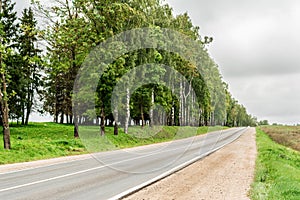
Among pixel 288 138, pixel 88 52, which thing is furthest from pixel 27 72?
pixel 288 138

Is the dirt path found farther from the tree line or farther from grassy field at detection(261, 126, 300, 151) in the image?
grassy field at detection(261, 126, 300, 151)

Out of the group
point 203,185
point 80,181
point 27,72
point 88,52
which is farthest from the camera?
point 27,72

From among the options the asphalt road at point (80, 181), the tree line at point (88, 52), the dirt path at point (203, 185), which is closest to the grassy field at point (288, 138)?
the tree line at point (88, 52)

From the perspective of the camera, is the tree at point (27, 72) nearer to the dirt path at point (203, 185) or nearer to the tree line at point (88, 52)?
the tree line at point (88, 52)

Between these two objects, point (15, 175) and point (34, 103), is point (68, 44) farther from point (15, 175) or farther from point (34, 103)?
point (34, 103)

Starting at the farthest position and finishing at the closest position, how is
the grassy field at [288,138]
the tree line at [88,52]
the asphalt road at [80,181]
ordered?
the grassy field at [288,138] → the tree line at [88,52] → the asphalt road at [80,181]

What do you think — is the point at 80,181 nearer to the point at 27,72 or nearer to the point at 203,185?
the point at 203,185

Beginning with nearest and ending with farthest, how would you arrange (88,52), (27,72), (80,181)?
(80,181), (88,52), (27,72)

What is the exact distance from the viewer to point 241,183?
38.3ft

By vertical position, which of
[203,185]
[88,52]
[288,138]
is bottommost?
[288,138]

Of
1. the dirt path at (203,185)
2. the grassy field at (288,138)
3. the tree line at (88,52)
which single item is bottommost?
the grassy field at (288,138)

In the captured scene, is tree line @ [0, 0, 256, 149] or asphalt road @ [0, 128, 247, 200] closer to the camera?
asphalt road @ [0, 128, 247, 200]

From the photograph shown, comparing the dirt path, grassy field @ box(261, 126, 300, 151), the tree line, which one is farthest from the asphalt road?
grassy field @ box(261, 126, 300, 151)

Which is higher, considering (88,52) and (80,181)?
(88,52)
